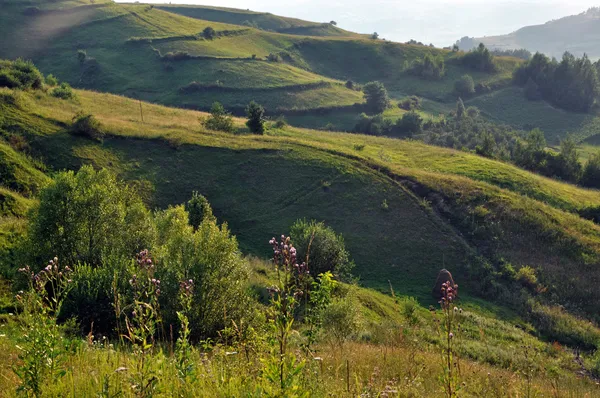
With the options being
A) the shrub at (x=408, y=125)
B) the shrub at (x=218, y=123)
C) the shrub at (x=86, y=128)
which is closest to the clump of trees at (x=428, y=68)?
the shrub at (x=408, y=125)

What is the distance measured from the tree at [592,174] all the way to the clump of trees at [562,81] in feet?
207

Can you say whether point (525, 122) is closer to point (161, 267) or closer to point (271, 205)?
point (271, 205)

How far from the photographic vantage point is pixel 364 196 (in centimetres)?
4697

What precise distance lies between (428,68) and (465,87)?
13.4 m

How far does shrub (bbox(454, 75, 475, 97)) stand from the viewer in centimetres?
12175

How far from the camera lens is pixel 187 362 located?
21.2 ft

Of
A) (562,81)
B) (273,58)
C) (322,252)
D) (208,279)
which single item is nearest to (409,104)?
(273,58)

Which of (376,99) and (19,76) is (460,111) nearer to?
(376,99)

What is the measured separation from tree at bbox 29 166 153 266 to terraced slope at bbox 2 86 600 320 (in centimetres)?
1802

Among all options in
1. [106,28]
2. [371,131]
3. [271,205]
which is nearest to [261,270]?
[271,205]

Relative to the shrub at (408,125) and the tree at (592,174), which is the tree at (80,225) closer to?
the tree at (592,174)

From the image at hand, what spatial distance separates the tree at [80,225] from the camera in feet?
65.1

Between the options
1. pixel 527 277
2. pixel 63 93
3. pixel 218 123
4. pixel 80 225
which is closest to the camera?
pixel 80 225

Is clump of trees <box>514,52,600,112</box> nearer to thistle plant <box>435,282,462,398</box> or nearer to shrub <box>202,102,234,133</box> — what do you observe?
shrub <box>202,102,234,133</box>
